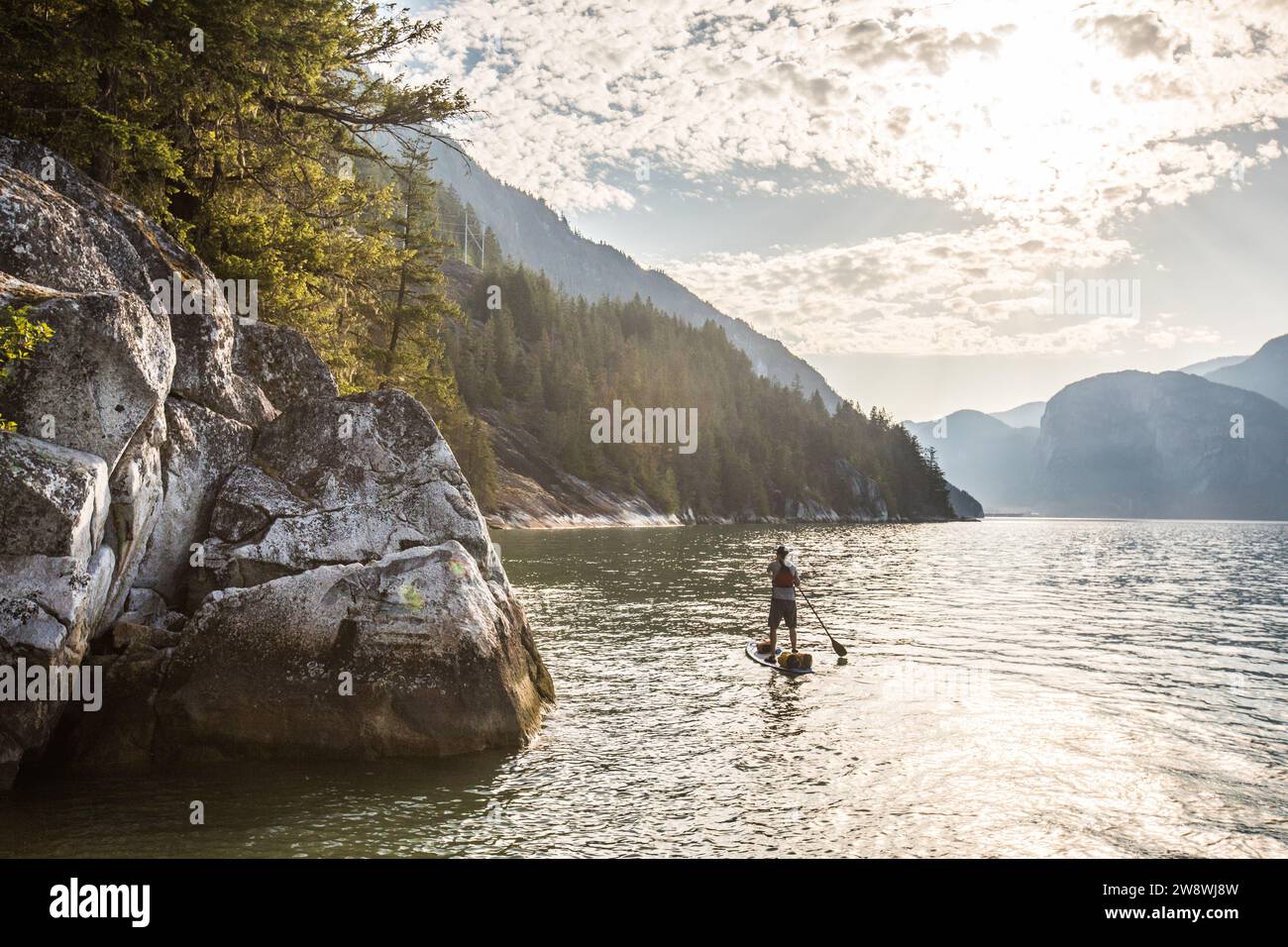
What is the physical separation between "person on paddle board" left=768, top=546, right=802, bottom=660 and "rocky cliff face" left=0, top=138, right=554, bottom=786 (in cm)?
754

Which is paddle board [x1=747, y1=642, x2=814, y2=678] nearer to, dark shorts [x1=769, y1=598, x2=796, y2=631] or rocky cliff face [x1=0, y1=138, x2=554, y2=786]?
dark shorts [x1=769, y1=598, x2=796, y2=631]

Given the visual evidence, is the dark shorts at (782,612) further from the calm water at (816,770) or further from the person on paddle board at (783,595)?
the calm water at (816,770)

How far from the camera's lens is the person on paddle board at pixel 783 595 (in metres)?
21.0

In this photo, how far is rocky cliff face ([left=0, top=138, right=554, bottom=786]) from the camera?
36.0ft

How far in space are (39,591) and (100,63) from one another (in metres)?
11.8

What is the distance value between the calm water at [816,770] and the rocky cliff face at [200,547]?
866mm

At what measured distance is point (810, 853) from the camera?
9.35 m

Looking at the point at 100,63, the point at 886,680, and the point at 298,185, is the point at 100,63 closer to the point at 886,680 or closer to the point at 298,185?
the point at 298,185

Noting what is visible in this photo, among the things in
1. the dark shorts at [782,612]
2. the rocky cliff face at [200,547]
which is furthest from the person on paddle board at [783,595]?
the rocky cliff face at [200,547]

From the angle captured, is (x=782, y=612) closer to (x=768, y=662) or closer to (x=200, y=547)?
(x=768, y=662)

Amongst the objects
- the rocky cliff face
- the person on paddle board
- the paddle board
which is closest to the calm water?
the paddle board

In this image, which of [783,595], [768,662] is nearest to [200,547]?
[768,662]

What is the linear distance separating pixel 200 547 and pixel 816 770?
11184 millimetres
